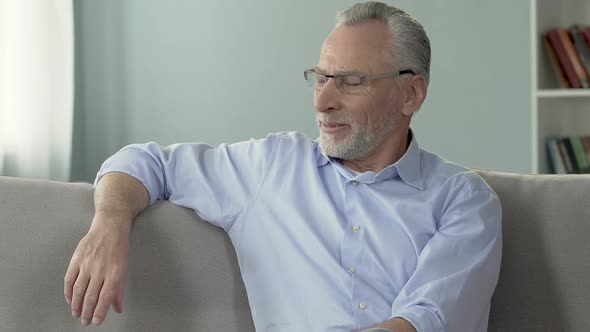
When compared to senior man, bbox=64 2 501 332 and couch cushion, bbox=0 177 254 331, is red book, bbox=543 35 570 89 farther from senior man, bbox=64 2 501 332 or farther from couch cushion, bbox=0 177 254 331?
couch cushion, bbox=0 177 254 331

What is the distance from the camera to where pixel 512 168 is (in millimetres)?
3926

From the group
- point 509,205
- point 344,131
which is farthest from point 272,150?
point 509,205

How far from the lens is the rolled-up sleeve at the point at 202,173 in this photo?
6.14 ft

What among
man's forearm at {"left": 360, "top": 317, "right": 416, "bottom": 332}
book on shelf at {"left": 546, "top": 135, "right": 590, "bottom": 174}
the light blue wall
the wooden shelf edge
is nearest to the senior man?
man's forearm at {"left": 360, "top": 317, "right": 416, "bottom": 332}

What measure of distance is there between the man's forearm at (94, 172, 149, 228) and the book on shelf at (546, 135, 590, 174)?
2.15 metres

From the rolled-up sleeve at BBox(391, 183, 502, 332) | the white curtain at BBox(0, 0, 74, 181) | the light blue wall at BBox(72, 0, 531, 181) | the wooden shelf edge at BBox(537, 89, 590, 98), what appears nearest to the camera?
the rolled-up sleeve at BBox(391, 183, 502, 332)

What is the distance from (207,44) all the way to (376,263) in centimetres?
255

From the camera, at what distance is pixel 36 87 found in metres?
3.89

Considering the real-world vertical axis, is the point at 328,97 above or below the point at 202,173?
above

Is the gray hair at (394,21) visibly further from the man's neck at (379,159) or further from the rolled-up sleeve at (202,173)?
the rolled-up sleeve at (202,173)

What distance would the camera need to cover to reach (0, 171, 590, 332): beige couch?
1.80m

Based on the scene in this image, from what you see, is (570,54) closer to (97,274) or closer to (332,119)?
(332,119)

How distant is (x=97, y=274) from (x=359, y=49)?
2.33ft

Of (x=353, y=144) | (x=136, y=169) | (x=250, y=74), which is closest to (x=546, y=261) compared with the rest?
(x=353, y=144)
